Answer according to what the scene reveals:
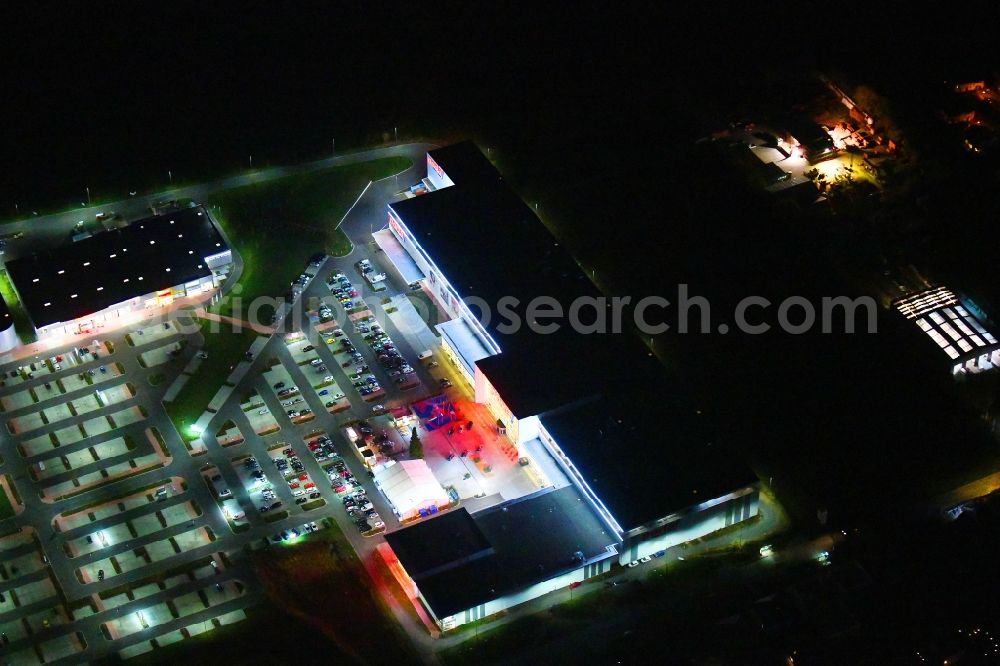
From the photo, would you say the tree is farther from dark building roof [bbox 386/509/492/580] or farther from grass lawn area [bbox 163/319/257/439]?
grass lawn area [bbox 163/319/257/439]

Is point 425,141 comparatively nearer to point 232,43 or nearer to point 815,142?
point 232,43

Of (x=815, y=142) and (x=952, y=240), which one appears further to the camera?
(x=815, y=142)

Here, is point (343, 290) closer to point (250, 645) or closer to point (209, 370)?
point (209, 370)

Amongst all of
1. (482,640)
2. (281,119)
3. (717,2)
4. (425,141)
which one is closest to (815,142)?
(717,2)

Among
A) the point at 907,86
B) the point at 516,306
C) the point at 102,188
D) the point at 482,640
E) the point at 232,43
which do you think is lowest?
the point at 482,640

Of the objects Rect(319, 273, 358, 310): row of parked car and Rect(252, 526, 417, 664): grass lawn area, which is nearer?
Rect(252, 526, 417, 664): grass lawn area

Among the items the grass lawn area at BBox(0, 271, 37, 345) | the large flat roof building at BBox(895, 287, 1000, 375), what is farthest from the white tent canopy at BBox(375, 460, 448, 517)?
the large flat roof building at BBox(895, 287, 1000, 375)
